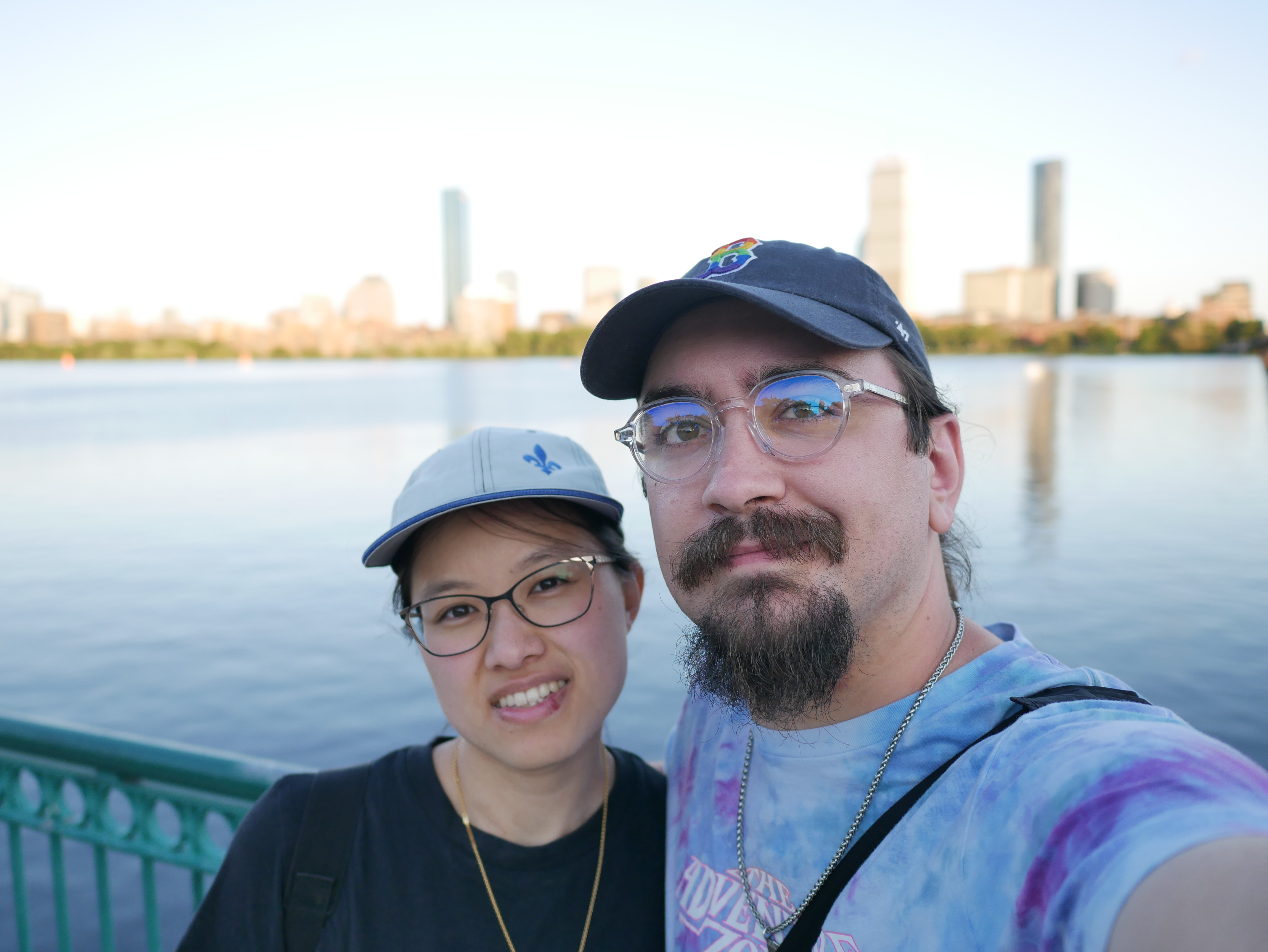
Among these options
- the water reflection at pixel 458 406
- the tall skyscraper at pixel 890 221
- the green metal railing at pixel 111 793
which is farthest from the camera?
the tall skyscraper at pixel 890 221

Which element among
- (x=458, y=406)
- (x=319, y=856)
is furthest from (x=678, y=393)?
(x=458, y=406)

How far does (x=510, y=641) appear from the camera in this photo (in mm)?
1898

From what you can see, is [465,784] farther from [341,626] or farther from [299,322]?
[299,322]

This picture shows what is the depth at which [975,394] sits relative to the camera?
61.1m

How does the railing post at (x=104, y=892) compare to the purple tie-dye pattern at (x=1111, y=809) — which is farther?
the railing post at (x=104, y=892)

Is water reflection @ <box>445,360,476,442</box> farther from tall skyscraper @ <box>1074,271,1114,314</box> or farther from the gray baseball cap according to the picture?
tall skyscraper @ <box>1074,271,1114,314</box>

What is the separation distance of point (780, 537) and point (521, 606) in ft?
2.26

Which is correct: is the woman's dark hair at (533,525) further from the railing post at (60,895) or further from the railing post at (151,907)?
the railing post at (60,895)

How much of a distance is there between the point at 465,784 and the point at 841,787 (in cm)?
92

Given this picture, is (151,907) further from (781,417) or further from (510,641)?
(781,417)

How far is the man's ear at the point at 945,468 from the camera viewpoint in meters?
1.78

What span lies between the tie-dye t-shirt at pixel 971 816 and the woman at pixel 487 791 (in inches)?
8.4

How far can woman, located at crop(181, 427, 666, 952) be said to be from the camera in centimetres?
181

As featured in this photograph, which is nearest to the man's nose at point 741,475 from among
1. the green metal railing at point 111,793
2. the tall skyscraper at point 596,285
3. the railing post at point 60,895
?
the green metal railing at point 111,793
